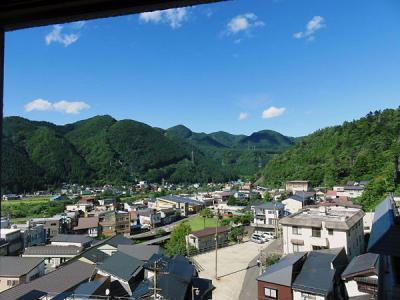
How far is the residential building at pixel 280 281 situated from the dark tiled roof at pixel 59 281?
3367 mm

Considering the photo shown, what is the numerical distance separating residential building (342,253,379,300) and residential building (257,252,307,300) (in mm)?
771

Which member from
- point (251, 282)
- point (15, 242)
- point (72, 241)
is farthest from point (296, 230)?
point (15, 242)

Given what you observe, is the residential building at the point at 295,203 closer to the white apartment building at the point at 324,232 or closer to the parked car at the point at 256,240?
the parked car at the point at 256,240

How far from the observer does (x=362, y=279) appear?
4.88 metres

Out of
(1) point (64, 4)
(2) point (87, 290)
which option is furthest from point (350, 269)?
(1) point (64, 4)

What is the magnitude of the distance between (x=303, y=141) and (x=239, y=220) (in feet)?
50.7

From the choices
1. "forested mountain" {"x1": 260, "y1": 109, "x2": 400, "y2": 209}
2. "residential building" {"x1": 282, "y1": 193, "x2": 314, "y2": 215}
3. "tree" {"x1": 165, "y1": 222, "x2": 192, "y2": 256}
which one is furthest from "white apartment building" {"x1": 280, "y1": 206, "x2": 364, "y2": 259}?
"residential building" {"x1": 282, "y1": 193, "x2": 314, "y2": 215}

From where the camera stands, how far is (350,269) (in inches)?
206

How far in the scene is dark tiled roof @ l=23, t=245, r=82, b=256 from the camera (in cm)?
947

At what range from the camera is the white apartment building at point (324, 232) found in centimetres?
710

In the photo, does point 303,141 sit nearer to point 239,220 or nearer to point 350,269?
point 239,220

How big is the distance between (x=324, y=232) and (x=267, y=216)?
23.6 ft

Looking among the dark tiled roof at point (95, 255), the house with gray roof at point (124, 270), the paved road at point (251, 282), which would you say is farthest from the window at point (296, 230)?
the dark tiled roof at point (95, 255)

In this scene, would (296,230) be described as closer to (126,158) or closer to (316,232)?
(316,232)
